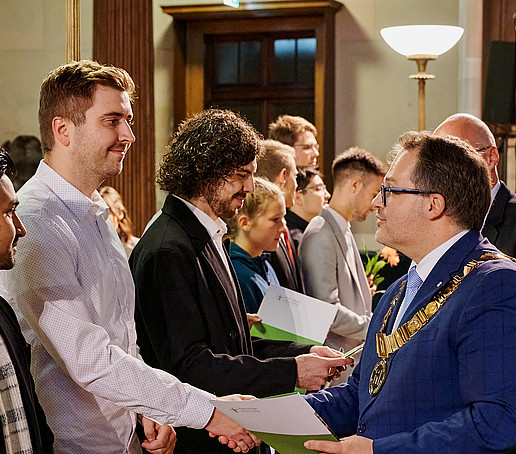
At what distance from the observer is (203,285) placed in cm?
267

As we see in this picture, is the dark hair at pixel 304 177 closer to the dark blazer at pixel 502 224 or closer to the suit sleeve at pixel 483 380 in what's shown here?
the dark blazer at pixel 502 224

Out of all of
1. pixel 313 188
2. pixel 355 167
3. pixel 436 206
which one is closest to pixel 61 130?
pixel 436 206

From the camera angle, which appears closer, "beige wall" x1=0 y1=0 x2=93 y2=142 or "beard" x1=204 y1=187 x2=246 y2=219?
"beard" x1=204 y1=187 x2=246 y2=219

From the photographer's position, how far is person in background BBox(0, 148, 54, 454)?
73.2 inches

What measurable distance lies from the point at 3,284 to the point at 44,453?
45 centimetres

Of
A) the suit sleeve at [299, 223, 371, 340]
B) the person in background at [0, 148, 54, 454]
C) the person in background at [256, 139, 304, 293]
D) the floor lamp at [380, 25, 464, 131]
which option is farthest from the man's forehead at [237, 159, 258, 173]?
the floor lamp at [380, 25, 464, 131]

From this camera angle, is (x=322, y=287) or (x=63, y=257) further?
(x=322, y=287)

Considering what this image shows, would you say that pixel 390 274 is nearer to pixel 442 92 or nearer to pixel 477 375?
pixel 442 92

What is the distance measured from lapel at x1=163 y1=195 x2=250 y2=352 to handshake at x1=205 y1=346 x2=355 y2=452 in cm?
21

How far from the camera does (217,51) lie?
8180 mm

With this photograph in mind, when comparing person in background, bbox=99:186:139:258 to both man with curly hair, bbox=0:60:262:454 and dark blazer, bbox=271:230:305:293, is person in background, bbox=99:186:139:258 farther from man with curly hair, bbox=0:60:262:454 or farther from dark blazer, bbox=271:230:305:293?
man with curly hair, bbox=0:60:262:454

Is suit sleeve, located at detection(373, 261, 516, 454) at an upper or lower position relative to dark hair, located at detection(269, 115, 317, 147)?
lower

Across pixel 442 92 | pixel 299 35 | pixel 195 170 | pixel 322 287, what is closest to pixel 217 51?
pixel 299 35

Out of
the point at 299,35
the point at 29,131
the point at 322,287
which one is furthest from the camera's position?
the point at 299,35
